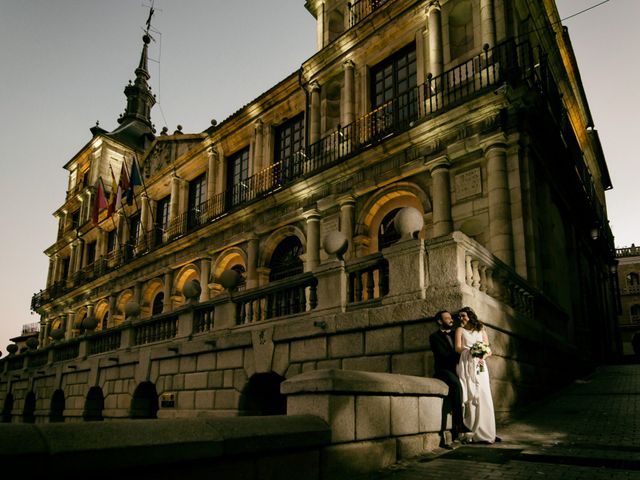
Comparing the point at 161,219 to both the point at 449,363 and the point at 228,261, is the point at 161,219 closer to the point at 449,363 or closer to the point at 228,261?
the point at 228,261

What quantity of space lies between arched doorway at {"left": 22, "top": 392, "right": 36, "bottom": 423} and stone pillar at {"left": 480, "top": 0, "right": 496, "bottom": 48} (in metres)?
20.4

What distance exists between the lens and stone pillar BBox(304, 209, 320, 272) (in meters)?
16.3

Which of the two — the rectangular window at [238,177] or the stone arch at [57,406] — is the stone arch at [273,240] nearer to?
the rectangular window at [238,177]

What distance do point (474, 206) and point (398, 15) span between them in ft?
23.1

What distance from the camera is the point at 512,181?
12.3 m

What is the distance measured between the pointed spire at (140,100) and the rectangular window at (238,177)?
2300 cm

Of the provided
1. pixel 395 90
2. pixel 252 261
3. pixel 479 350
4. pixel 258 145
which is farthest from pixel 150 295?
pixel 479 350

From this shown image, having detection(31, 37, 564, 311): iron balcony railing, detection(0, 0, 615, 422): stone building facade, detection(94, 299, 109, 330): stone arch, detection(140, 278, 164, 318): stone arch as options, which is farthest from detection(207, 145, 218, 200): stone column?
detection(94, 299, 109, 330): stone arch

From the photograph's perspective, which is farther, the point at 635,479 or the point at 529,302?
the point at 529,302

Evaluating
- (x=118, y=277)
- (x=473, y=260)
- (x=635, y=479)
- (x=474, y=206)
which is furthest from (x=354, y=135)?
(x=118, y=277)

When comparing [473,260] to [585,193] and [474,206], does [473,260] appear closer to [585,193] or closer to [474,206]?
[474,206]

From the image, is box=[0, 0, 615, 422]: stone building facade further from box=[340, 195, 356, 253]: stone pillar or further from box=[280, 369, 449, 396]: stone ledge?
box=[280, 369, 449, 396]: stone ledge

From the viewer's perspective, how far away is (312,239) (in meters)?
16.5

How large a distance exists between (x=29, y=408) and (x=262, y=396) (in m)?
15.4
